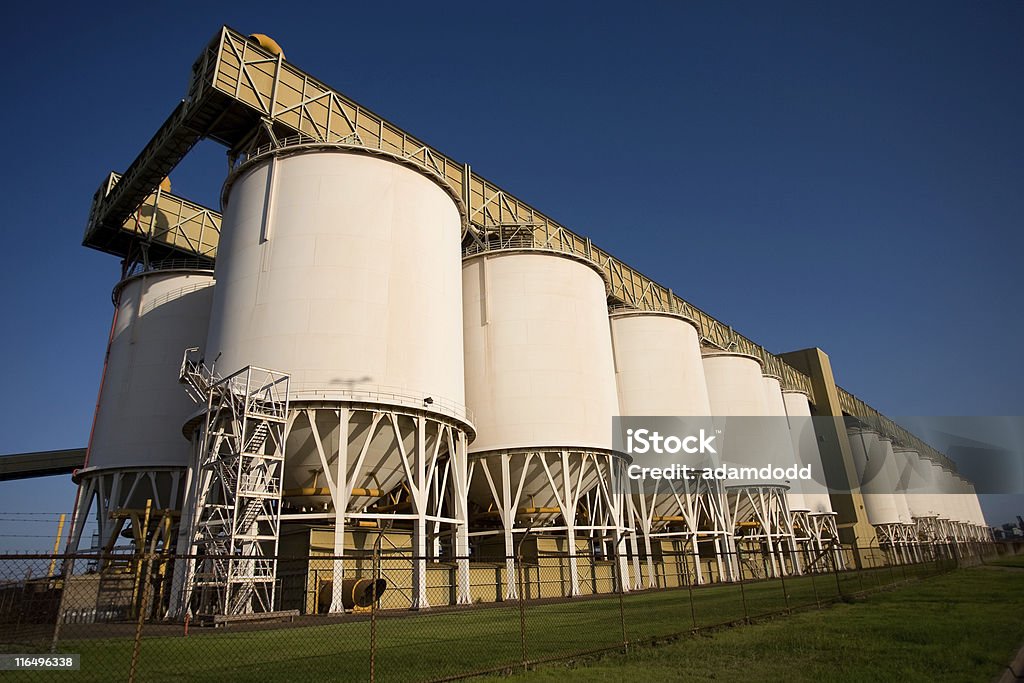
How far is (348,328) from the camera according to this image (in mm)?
22609

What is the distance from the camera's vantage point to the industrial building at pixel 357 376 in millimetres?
21781

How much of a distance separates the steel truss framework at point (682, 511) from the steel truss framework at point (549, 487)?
501 cm

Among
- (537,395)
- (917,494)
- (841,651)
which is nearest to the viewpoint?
(841,651)

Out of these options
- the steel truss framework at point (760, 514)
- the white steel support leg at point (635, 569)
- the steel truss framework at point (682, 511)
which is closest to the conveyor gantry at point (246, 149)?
the steel truss framework at point (682, 511)

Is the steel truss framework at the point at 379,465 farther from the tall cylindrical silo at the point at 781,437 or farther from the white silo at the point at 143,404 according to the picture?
the tall cylindrical silo at the point at 781,437

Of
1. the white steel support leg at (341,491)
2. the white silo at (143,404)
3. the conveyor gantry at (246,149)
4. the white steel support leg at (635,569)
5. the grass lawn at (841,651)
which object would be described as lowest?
the grass lawn at (841,651)

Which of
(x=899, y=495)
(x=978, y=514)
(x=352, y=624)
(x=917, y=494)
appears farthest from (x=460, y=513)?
(x=978, y=514)

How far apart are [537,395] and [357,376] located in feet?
35.1

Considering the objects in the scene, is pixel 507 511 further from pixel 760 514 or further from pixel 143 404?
pixel 760 514

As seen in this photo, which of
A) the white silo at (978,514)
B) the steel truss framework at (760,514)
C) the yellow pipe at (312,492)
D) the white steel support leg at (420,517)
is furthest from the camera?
the white silo at (978,514)

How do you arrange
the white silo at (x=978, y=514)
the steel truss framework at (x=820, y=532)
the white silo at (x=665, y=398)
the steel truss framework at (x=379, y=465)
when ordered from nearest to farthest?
the steel truss framework at (x=379, y=465), the white silo at (x=665, y=398), the steel truss framework at (x=820, y=532), the white silo at (x=978, y=514)

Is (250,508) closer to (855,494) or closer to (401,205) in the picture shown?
(401,205)

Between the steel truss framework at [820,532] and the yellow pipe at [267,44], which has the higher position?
the yellow pipe at [267,44]

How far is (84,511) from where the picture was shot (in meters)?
31.3
